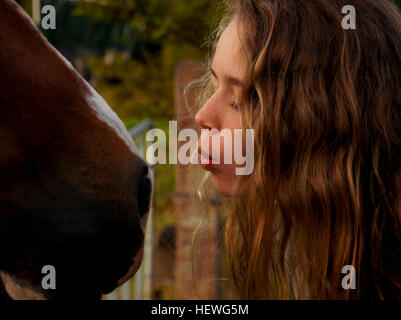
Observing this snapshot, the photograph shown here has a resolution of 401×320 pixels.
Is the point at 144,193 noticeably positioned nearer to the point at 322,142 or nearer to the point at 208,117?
the point at 208,117

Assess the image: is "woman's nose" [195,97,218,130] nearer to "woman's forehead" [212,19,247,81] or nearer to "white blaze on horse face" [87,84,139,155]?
"woman's forehead" [212,19,247,81]

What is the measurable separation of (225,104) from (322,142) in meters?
0.25

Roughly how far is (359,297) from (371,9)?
26.8 inches

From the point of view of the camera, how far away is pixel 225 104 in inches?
53.2

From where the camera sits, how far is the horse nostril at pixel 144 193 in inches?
47.5

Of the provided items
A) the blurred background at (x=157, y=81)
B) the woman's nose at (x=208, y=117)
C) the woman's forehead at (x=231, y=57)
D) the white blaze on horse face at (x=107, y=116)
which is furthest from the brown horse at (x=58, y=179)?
the blurred background at (x=157, y=81)

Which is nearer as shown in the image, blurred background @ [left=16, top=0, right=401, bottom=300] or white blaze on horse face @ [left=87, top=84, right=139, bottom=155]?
white blaze on horse face @ [left=87, top=84, right=139, bottom=155]

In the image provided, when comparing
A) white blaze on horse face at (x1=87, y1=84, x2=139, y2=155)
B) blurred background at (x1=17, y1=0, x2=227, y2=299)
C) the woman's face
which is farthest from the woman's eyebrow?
blurred background at (x1=17, y1=0, x2=227, y2=299)

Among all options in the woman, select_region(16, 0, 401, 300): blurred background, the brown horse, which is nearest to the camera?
the brown horse

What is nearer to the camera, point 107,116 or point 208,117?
point 107,116

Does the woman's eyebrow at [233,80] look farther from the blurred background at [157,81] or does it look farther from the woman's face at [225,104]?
the blurred background at [157,81]

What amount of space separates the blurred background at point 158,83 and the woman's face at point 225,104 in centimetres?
131

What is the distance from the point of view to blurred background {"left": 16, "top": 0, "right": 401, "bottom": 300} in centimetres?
353

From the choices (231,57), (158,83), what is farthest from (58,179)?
(158,83)
